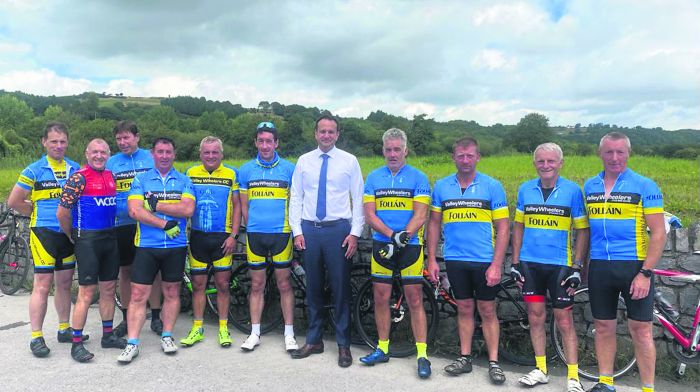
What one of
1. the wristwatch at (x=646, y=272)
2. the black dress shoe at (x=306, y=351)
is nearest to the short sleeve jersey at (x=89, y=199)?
the black dress shoe at (x=306, y=351)

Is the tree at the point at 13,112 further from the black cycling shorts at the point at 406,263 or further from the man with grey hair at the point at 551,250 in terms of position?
the man with grey hair at the point at 551,250

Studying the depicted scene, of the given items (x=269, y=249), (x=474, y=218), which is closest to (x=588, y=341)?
(x=474, y=218)

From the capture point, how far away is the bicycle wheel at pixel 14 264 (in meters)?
7.33

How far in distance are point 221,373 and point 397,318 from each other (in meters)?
1.84

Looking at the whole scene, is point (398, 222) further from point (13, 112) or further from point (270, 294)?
point (13, 112)

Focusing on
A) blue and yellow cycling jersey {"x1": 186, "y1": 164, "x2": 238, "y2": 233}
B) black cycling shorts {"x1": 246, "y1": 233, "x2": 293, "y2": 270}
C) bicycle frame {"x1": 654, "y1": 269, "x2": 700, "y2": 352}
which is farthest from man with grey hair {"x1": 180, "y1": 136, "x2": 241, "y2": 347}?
bicycle frame {"x1": 654, "y1": 269, "x2": 700, "y2": 352}

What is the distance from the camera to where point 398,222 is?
4.32 meters

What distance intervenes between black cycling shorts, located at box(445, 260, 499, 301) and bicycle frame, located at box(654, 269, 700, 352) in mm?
1430

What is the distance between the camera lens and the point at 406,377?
416 centimetres

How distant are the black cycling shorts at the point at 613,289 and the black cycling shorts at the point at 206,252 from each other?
11.7 ft

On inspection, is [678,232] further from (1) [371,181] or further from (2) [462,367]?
(1) [371,181]

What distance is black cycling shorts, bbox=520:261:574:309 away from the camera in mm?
Result: 3846

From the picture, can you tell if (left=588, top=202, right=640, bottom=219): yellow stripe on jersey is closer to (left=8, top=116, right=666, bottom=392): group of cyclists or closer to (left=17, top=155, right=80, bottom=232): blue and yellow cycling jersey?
(left=8, top=116, right=666, bottom=392): group of cyclists

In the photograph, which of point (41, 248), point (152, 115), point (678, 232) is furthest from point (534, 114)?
point (152, 115)
